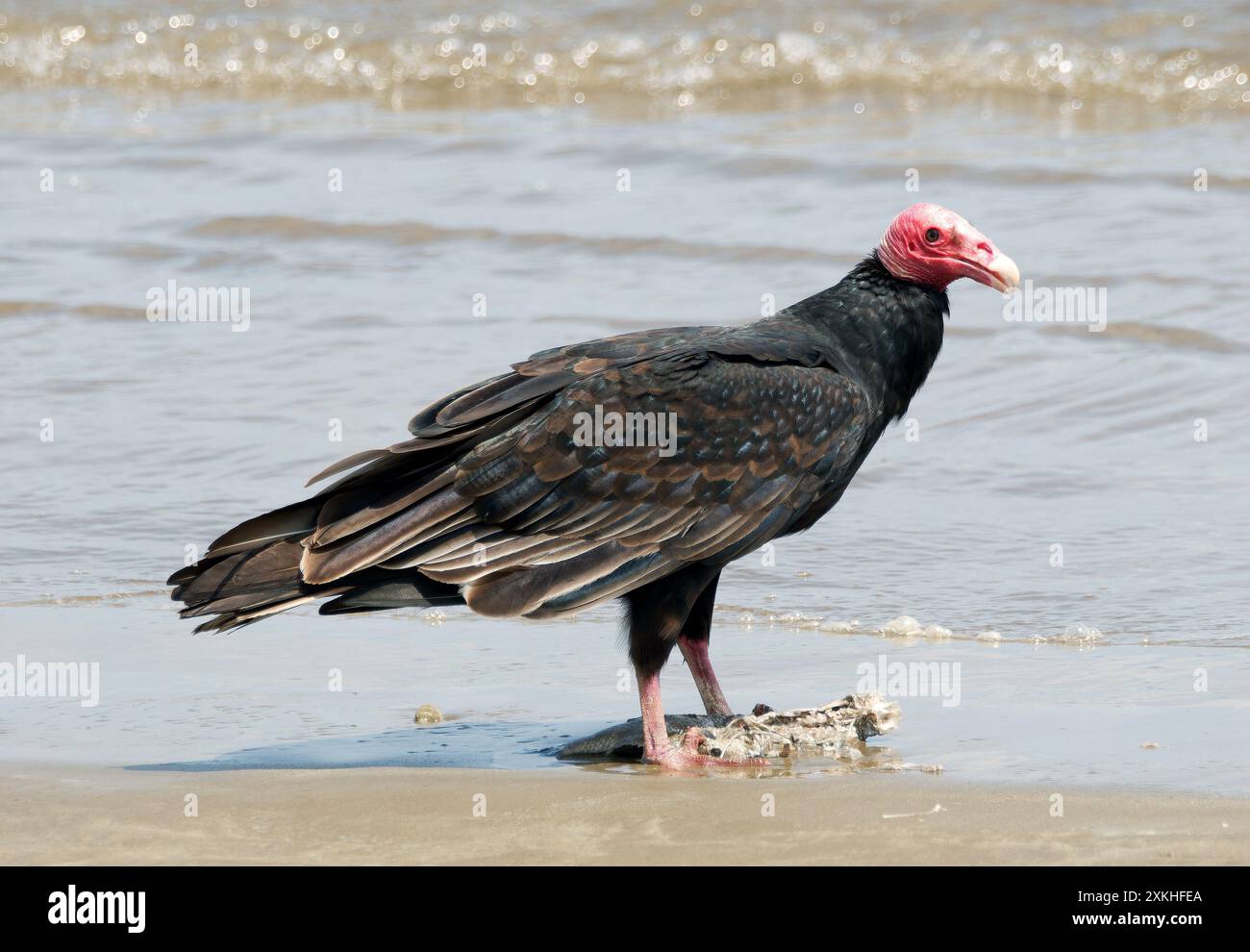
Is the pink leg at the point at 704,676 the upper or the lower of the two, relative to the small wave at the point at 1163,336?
lower

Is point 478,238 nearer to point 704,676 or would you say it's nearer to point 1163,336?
point 1163,336

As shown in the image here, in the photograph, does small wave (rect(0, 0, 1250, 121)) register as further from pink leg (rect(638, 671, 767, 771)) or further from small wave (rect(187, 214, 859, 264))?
pink leg (rect(638, 671, 767, 771))

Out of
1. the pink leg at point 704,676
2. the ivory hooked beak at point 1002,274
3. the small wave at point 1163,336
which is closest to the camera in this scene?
the pink leg at point 704,676

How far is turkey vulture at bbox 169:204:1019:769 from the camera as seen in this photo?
4.88 m

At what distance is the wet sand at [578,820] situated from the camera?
405 centimetres

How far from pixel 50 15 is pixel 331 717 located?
1541 cm

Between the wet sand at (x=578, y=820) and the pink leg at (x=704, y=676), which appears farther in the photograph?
the pink leg at (x=704, y=676)

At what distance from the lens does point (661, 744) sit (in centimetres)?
501

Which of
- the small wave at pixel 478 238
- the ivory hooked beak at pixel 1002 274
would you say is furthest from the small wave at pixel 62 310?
the ivory hooked beak at pixel 1002 274

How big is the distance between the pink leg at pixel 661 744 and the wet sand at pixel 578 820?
0.40ft

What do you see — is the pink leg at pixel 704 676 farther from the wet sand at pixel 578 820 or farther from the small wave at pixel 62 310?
the small wave at pixel 62 310

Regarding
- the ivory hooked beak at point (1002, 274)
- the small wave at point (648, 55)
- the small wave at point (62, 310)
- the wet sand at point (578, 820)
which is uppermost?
the small wave at point (648, 55)

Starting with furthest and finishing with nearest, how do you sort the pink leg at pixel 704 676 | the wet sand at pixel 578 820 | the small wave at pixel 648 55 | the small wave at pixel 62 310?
the small wave at pixel 648 55, the small wave at pixel 62 310, the pink leg at pixel 704 676, the wet sand at pixel 578 820

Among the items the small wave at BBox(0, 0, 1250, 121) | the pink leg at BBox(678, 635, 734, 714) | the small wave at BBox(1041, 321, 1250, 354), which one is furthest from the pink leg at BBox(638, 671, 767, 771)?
the small wave at BBox(0, 0, 1250, 121)
